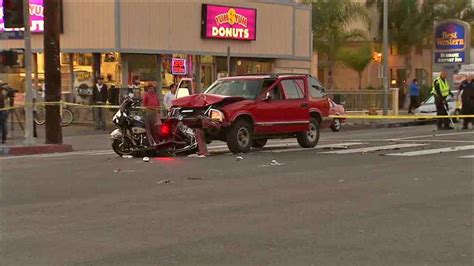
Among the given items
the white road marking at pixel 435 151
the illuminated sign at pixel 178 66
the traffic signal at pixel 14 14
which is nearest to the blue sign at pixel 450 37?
the illuminated sign at pixel 178 66

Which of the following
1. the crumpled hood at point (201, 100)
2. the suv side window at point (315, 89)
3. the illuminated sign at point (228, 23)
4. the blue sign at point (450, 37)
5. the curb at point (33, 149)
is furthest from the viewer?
the blue sign at point (450, 37)

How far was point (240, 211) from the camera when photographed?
835cm

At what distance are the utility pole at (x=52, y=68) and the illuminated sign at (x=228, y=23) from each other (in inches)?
401

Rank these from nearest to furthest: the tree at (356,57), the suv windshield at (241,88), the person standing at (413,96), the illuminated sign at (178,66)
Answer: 1. the suv windshield at (241,88)
2. the illuminated sign at (178,66)
3. the person standing at (413,96)
4. the tree at (356,57)

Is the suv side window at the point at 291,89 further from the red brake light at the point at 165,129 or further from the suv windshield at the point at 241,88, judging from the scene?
the red brake light at the point at 165,129

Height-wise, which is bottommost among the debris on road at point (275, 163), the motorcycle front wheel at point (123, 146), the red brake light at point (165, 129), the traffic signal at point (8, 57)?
the debris on road at point (275, 163)

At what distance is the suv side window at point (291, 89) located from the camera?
16.4m

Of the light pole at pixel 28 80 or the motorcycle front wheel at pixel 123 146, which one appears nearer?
the motorcycle front wheel at pixel 123 146

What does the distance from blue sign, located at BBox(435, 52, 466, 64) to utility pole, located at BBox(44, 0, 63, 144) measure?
21223 millimetres

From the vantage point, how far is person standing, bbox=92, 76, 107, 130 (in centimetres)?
2408

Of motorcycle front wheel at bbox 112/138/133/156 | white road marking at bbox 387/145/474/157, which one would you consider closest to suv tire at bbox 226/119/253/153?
motorcycle front wheel at bbox 112/138/133/156

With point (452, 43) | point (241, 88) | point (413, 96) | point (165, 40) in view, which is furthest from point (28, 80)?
point (413, 96)

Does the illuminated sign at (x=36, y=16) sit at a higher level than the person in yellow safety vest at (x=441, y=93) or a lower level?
higher

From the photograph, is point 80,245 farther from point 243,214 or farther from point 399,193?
point 399,193
